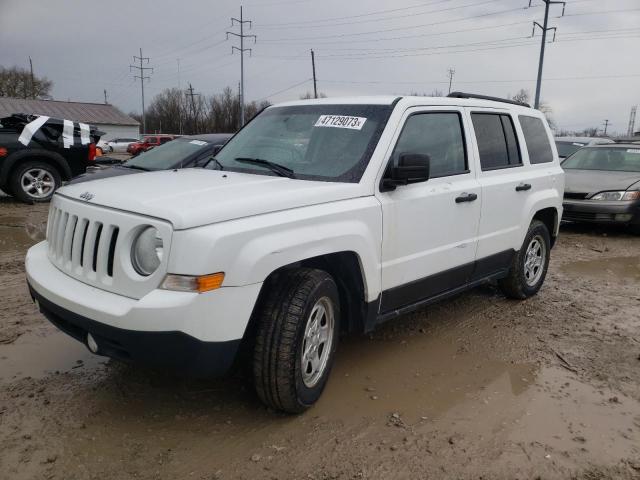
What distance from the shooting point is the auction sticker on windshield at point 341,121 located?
3.77 metres

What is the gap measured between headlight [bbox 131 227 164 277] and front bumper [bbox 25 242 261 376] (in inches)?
6.2

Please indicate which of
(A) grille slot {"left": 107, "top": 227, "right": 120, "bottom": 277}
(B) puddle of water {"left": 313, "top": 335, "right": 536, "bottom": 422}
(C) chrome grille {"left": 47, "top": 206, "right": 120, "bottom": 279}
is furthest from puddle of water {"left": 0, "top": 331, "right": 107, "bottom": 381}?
(B) puddle of water {"left": 313, "top": 335, "right": 536, "bottom": 422}

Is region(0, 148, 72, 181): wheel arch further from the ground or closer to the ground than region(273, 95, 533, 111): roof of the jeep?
closer to the ground

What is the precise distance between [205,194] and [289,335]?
88cm

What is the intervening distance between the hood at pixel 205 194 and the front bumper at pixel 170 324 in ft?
1.22

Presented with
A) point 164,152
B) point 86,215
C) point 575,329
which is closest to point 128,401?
point 86,215

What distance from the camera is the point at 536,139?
538 cm

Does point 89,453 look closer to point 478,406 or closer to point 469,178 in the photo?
point 478,406

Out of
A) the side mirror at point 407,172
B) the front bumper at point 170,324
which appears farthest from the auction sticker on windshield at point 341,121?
the front bumper at point 170,324

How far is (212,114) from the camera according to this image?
245ft

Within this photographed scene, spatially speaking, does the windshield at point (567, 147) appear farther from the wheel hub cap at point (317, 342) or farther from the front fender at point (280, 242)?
the wheel hub cap at point (317, 342)

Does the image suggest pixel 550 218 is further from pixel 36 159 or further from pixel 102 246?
pixel 36 159

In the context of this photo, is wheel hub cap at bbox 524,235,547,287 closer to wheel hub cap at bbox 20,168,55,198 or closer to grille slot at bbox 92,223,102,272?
grille slot at bbox 92,223,102,272

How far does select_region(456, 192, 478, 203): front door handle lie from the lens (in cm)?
409
